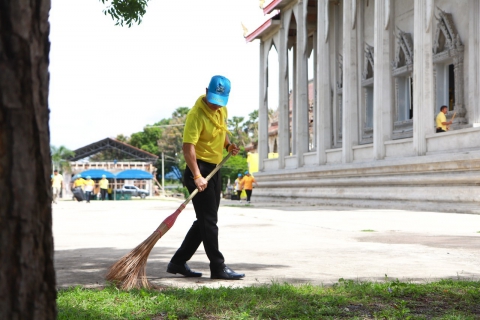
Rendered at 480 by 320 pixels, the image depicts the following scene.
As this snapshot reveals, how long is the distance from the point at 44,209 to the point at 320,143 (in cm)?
2522

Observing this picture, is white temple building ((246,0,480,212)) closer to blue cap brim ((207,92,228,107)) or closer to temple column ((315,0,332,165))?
temple column ((315,0,332,165))

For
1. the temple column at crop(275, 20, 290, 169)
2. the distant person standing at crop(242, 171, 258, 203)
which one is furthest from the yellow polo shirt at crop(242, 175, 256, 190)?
the temple column at crop(275, 20, 290, 169)

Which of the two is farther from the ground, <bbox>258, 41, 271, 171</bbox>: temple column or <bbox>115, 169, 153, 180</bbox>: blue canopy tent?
<bbox>258, 41, 271, 171</bbox>: temple column

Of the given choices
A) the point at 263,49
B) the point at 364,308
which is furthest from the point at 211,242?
the point at 263,49

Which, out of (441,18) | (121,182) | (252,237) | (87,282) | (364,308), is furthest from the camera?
(121,182)

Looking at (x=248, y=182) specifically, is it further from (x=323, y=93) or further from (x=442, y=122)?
(x=442, y=122)

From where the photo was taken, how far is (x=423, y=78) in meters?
19.2

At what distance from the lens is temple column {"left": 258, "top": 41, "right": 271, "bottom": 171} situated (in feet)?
113

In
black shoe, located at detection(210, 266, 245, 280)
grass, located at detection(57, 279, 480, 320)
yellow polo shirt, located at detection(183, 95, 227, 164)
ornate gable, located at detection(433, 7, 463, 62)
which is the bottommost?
grass, located at detection(57, 279, 480, 320)

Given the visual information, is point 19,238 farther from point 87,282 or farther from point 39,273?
point 87,282

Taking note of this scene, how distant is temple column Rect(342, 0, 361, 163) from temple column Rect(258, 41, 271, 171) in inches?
378

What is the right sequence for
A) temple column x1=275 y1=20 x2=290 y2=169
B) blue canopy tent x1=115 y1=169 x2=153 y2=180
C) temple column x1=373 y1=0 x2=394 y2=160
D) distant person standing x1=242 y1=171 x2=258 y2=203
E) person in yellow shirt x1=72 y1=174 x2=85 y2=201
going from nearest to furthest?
1. temple column x1=373 y1=0 x2=394 y2=160
2. temple column x1=275 y1=20 x2=290 y2=169
3. distant person standing x1=242 y1=171 x2=258 y2=203
4. person in yellow shirt x1=72 y1=174 x2=85 y2=201
5. blue canopy tent x1=115 y1=169 x2=153 y2=180

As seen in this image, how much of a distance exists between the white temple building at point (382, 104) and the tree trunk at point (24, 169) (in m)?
15.2

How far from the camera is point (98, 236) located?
38.2 ft
